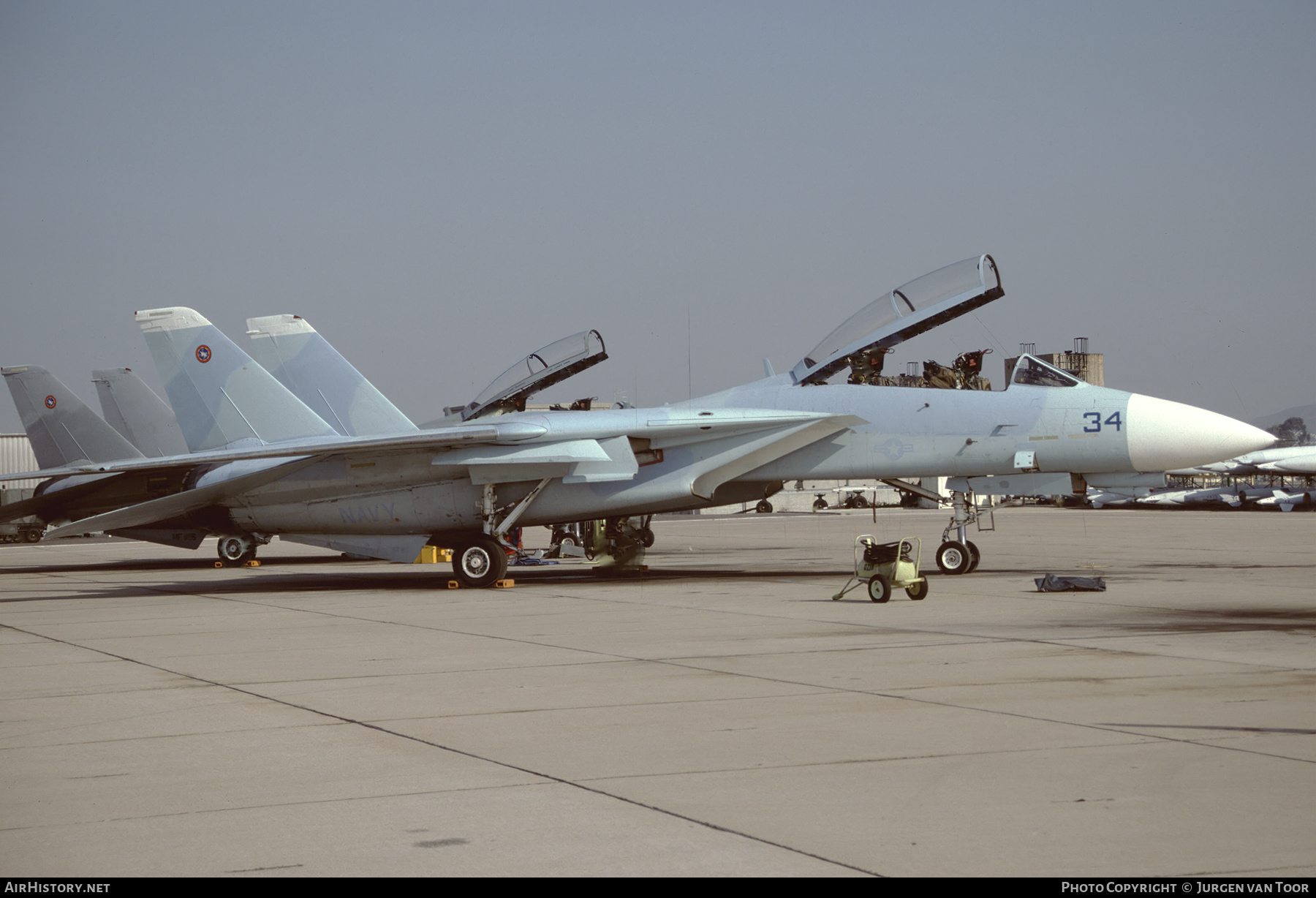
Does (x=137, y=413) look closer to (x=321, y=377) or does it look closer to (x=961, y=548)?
(x=321, y=377)

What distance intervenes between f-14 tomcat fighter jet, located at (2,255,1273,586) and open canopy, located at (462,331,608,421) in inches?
41.5

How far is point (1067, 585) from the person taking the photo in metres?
13.8

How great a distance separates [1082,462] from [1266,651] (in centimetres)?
711

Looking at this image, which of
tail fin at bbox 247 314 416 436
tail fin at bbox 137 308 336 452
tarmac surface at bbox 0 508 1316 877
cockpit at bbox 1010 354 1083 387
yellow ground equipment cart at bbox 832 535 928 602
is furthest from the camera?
tail fin at bbox 247 314 416 436

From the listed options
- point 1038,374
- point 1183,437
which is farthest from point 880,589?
point 1183,437

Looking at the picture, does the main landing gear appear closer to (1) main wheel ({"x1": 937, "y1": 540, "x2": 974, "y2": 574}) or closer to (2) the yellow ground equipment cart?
(1) main wheel ({"x1": 937, "y1": 540, "x2": 974, "y2": 574})

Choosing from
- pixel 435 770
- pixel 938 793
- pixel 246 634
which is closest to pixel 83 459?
pixel 246 634

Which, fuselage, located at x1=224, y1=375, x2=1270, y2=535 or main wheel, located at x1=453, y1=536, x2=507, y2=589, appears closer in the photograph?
fuselage, located at x1=224, y1=375, x2=1270, y2=535

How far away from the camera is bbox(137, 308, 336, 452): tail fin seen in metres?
17.6

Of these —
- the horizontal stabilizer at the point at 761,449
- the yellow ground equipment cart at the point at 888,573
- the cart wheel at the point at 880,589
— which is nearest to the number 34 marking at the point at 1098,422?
the horizontal stabilizer at the point at 761,449

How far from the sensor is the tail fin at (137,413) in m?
25.7

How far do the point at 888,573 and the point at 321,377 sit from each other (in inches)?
389

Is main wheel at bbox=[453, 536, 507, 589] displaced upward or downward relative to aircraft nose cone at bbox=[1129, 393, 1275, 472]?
downward

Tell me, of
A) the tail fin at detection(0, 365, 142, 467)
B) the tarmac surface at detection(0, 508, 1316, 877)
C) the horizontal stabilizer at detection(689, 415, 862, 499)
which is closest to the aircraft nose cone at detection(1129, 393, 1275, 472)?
the tarmac surface at detection(0, 508, 1316, 877)
